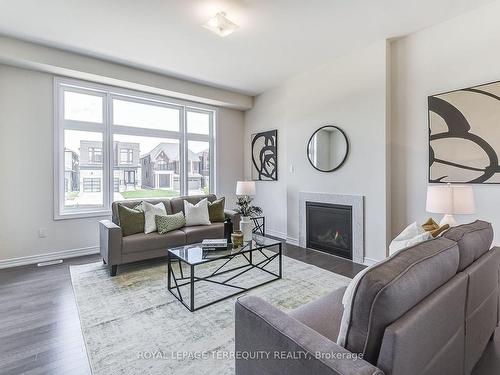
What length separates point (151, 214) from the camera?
360cm

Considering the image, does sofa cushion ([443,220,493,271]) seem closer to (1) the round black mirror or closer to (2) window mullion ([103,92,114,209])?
(1) the round black mirror

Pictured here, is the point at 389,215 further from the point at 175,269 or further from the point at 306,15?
the point at 175,269

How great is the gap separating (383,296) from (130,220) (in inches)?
127

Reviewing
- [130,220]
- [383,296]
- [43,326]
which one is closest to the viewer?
[383,296]

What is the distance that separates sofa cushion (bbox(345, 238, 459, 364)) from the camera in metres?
0.88

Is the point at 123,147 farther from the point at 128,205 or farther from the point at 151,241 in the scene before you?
the point at 151,241

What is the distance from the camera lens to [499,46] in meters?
2.59

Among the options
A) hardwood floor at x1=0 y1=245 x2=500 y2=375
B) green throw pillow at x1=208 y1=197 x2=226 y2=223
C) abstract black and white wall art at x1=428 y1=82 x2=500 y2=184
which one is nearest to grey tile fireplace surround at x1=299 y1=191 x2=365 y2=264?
hardwood floor at x1=0 y1=245 x2=500 y2=375

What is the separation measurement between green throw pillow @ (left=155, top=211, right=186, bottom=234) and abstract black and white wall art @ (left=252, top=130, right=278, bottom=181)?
84.6 inches

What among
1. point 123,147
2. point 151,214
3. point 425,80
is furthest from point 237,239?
point 425,80

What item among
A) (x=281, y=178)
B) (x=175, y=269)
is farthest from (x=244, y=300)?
(x=281, y=178)

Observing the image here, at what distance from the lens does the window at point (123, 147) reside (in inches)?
154

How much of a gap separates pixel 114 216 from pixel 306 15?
3.32 m

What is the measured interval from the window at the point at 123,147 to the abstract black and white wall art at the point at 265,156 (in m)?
0.89
